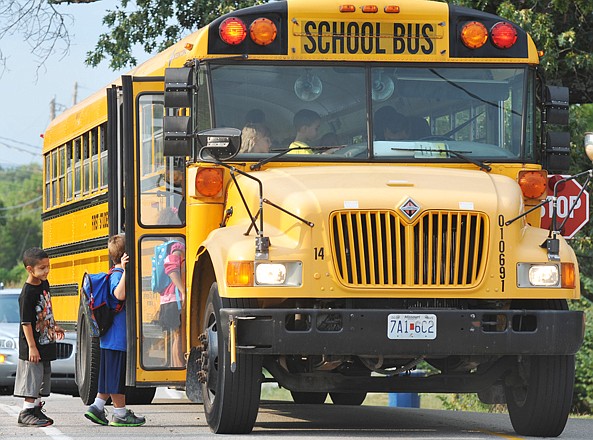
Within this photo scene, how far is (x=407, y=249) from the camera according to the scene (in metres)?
8.26

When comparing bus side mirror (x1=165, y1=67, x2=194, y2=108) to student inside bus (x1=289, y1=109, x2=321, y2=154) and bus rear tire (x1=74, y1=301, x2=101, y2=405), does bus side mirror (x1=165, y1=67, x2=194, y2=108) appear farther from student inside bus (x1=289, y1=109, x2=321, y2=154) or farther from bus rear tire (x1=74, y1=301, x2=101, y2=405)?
bus rear tire (x1=74, y1=301, x2=101, y2=405)

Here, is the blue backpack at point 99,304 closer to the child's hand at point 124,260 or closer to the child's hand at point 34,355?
the child's hand at point 124,260

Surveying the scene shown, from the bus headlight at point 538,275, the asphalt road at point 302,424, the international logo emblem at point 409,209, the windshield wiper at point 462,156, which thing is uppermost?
the windshield wiper at point 462,156

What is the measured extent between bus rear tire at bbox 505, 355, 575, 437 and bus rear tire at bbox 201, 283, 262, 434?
1.62 m

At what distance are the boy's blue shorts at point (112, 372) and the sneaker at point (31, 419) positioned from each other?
1.39 feet

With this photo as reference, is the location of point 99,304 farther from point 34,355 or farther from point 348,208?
point 348,208

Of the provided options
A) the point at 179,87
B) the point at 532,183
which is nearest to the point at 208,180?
the point at 179,87

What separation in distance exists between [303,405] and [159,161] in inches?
133

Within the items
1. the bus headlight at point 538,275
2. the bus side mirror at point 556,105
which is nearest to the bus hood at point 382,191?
the bus headlight at point 538,275

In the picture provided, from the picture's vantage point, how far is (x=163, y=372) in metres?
9.98

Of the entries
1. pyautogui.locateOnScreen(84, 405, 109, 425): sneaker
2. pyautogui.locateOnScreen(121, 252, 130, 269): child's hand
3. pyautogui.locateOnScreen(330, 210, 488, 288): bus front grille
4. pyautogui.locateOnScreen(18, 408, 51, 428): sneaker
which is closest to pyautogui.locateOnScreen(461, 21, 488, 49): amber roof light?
pyautogui.locateOnScreen(330, 210, 488, 288): bus front grille

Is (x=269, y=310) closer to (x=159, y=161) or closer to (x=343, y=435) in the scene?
(x=343, y=435)

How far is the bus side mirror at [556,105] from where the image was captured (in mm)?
9336

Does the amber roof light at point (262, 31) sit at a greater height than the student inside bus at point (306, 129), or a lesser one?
greater
